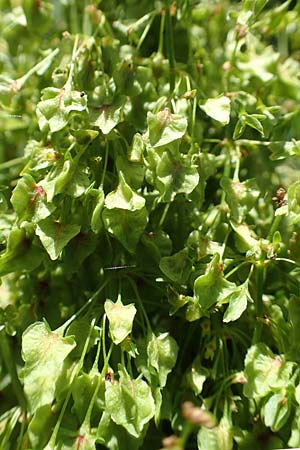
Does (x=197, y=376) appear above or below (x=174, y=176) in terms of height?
below

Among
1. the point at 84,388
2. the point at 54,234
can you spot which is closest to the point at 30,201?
the point at 54,234

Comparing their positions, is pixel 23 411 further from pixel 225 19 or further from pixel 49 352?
pixel 225 19

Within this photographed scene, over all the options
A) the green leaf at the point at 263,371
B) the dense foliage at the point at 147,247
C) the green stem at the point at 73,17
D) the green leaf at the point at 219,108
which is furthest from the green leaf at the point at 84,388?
the green stem at the point at 73,17

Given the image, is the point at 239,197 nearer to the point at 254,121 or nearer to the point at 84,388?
the point at 254,121

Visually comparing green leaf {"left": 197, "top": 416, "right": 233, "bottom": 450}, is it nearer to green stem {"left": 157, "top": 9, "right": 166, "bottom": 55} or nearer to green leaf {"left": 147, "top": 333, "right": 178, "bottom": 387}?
green leaf {"left": 147, "top": 333, "right": 178, "bottom": 387}

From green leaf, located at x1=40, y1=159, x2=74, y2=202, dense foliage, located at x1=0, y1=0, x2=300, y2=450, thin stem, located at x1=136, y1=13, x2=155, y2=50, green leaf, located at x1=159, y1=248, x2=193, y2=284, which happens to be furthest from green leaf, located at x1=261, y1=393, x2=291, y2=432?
thin stem, located at x1=136, y1=13, x2=155, y2=50

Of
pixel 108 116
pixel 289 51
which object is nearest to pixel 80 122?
pixel 108 116
